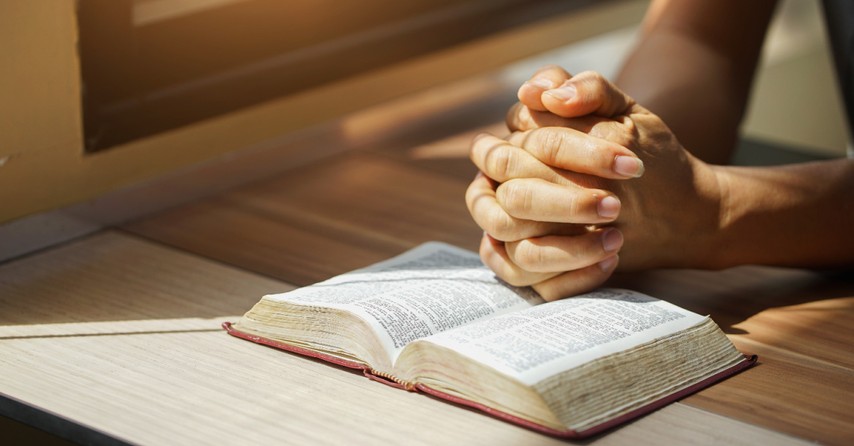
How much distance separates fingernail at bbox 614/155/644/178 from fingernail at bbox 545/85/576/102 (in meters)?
0.08

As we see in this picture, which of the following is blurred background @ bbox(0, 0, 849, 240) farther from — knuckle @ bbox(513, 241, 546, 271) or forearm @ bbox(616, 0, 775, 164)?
knuckle @ bbox(513, 241, 546, 271)

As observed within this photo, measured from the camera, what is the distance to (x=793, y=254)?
1.12 meters

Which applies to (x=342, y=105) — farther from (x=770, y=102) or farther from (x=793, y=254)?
(x=770, y=102)

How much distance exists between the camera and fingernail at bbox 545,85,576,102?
985 millimetres

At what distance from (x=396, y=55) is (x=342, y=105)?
15 centimetres

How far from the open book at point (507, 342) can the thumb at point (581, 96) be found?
18 centimetres

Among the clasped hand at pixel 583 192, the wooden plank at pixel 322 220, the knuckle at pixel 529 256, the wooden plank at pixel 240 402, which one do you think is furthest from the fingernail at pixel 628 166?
the wooden plank at pixel 322 220

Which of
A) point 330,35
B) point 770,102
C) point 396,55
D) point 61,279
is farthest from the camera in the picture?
point 770,102

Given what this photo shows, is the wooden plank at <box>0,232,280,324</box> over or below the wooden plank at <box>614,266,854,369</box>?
below

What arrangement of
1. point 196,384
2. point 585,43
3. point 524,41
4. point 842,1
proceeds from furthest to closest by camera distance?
1. point 585,43
2. point 524,41
3. point 842,1
4. point 196,384

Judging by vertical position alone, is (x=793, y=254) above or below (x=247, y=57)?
below

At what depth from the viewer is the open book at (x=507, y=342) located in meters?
0.80

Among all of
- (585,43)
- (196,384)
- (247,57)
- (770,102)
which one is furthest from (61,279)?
(770,102)

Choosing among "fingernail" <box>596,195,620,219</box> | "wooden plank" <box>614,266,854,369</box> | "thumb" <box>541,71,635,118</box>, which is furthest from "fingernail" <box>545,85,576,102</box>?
"wooden plank" <box>614,266,854,369</box>
